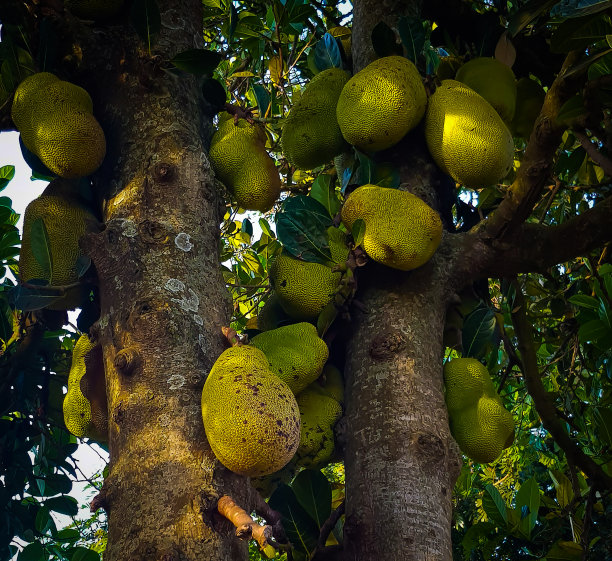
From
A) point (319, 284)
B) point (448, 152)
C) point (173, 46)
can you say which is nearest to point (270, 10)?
point (173, 46)

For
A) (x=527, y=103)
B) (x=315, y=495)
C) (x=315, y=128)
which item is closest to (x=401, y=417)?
(x=315, y=495)

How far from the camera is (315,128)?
1.85 metres

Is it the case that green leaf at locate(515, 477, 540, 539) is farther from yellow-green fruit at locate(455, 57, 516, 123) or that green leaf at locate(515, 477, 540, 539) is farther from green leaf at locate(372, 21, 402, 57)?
green leaf at locate(372, 21, 402, 57)

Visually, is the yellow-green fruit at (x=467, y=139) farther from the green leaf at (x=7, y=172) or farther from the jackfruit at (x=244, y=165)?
the green leaf at (x=7, y=172)

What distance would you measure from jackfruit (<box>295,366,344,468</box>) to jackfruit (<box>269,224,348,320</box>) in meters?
0.18

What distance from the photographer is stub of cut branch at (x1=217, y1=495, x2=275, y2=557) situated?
97 centimetres

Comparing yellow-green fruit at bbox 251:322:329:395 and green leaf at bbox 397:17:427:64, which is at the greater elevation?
green leaf at bbox 397:17:427:64

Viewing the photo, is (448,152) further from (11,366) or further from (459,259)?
(11,366)

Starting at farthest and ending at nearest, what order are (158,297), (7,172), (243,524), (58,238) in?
(7,172) → (58,238) → (158,297) → (243,524)

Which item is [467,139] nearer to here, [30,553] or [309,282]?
[309,282]

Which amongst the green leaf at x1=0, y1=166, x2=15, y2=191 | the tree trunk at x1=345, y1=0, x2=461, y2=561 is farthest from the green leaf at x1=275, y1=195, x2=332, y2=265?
the green leaf at x1=0, y1=166, x2=15, y2=191

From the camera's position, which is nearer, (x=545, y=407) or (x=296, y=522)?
(x=296, y=522)

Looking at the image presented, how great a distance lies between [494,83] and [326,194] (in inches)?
21.3

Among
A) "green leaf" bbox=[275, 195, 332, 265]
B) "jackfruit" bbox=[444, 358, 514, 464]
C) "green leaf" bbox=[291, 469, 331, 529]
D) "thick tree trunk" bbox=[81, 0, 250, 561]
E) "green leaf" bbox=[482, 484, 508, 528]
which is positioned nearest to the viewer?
"thick tree trunk" bbox=[81, 0, 250, 561]
